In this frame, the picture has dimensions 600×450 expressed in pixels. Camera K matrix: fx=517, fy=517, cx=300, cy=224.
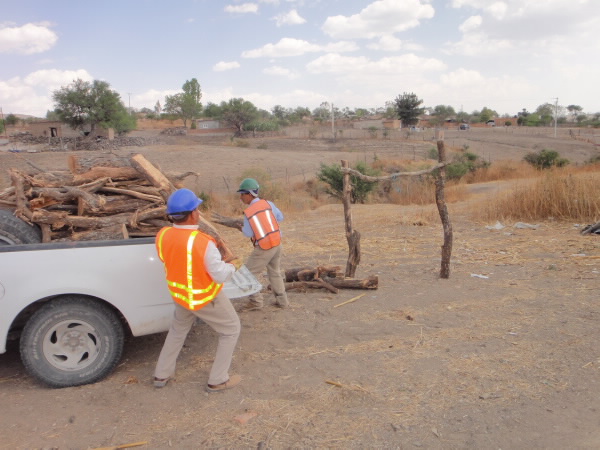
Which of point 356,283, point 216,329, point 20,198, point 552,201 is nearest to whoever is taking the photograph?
point 216,329

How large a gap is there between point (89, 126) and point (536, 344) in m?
54.6

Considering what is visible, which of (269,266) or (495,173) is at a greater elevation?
(269,266)

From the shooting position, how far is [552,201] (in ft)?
37.4

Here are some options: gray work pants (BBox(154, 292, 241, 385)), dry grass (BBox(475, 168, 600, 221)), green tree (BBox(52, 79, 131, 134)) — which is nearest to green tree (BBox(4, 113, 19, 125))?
green tree (BBox(52, 79, 131, 134))

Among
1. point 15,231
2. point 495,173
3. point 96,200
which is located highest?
point 96,200

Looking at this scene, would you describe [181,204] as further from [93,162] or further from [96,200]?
[93,162]

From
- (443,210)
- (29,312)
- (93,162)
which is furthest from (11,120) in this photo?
(29,312)

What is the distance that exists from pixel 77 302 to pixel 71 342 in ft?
1.07

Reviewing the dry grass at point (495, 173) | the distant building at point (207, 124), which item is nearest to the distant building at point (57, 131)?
the distant building at point (207, 124)

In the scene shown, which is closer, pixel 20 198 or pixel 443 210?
pixel 20 198

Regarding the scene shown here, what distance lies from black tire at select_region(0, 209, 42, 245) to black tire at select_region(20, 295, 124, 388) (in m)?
0.82

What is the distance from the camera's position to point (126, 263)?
4.09 m

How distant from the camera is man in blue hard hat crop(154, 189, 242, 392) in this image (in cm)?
367

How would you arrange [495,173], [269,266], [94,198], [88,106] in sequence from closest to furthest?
[94,198] → [269,266] → [495,173] → [88,106]
